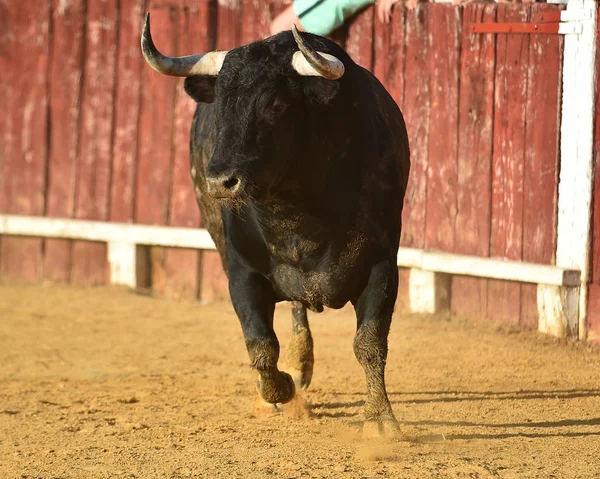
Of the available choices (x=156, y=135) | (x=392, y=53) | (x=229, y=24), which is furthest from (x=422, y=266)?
(x=156, y=135)

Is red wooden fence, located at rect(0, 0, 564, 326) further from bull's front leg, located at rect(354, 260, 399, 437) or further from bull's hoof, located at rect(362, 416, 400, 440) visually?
bull's hoof, located at rect(362, 416, 400, 440)

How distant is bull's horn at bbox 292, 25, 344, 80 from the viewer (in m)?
4.17

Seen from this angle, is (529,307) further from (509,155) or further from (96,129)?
(96,129)

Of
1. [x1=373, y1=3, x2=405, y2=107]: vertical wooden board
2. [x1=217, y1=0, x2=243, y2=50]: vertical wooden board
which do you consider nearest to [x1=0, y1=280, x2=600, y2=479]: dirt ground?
[x1=373, y1=3, x2=405, y2=107]: vertical wooden board

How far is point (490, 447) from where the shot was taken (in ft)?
14.6

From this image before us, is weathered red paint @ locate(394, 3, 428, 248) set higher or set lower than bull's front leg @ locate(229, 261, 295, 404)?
higher

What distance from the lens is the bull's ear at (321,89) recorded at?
4422 millimetres

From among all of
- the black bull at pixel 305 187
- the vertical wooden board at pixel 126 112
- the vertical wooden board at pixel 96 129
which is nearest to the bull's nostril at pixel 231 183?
the black bull at pixel 305 187

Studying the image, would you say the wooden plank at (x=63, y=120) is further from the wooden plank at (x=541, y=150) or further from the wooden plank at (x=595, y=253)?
the wooden plank at (x=595, y=253)

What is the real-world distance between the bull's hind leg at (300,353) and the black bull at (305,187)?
677mm

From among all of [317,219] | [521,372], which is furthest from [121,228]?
[317,219]

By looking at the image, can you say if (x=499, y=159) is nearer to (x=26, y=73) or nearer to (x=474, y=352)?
(x=474, y=352)

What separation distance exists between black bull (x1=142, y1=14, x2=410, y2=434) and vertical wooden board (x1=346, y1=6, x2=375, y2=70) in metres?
3.00

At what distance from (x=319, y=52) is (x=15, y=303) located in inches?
195
